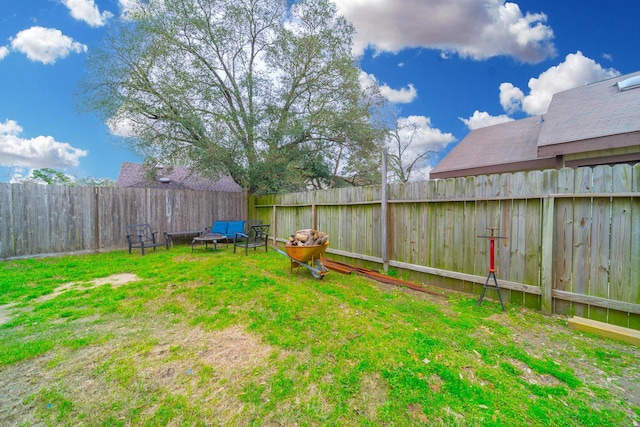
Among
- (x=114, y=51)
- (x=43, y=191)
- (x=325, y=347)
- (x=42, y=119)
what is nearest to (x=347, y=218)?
(x=325, y=347)

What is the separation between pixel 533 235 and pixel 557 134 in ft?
14.7

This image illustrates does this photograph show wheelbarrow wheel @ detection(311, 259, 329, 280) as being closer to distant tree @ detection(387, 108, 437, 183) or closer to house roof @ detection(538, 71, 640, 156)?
house roof @ detection(538, 71, 640, 156)

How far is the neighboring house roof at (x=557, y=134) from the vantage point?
5.25m

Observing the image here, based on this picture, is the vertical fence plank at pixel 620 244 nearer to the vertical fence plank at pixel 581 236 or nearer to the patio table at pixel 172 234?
the vertical fence plank at pixel 581 236

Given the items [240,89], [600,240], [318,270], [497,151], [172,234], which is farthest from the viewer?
[240,89]

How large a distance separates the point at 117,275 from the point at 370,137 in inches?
355

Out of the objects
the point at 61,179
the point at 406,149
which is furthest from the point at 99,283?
the point at 61,179

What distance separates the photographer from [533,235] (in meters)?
3.33

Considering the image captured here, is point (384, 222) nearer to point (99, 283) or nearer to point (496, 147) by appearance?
point (99, 283)

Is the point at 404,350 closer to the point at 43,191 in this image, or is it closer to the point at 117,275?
the point at 117,275

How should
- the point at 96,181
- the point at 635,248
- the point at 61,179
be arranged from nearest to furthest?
the point at 635,248 → the point at 61,179 → the point at 96,181

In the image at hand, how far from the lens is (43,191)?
22.4 ft

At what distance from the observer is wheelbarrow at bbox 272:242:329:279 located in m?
4.81

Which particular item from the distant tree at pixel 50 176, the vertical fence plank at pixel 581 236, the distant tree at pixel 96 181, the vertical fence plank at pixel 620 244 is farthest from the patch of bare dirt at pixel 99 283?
the distant tree at pixel 50 176
